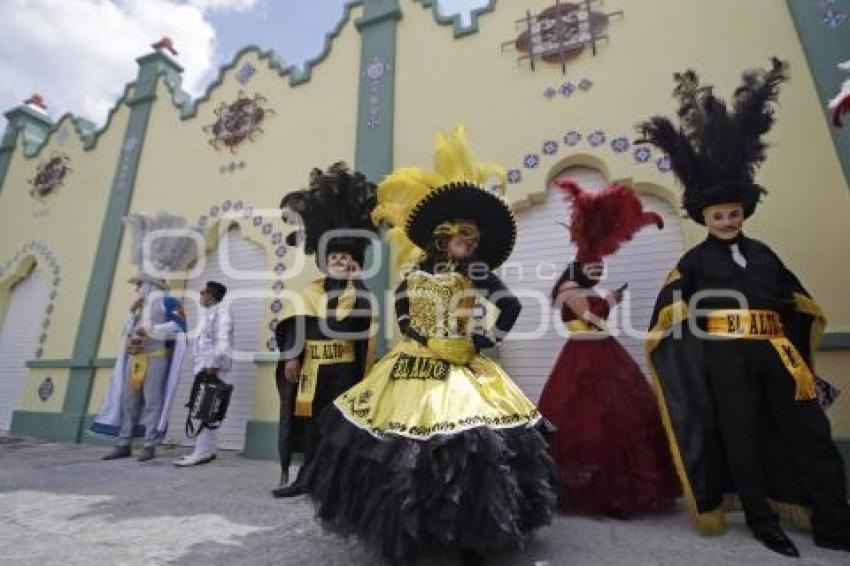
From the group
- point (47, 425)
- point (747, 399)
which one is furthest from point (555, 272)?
point (47, 425)

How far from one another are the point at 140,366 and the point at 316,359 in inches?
129

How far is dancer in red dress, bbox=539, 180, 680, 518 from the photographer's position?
128 inches

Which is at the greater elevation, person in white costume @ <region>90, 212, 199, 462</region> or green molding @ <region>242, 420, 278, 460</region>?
person in white costume @ <region>90, 212, 199, 462</region>

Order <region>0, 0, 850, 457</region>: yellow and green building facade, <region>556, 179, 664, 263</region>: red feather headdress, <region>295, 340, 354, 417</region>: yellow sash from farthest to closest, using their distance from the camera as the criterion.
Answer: <region>0, 0, 850, 457</region>: yellow and green building facade → <region>295, 340, 354, 417</region>: yellow sash → <region>556, 179, 664, 263</region>: red feather headdress

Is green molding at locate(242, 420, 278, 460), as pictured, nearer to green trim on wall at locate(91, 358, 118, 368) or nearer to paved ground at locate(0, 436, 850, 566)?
paved ground at locate(0, 436, 850, 566)

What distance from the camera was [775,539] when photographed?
253cm

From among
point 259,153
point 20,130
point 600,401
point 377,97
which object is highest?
point 20,130

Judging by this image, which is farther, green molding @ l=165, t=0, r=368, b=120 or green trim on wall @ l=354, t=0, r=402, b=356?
green molding @ l=165, t=0, r=368, b=120

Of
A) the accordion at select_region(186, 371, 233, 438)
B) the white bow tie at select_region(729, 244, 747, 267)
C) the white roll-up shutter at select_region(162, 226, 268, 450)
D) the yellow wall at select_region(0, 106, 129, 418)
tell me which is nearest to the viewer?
A: the white bow tie at select_region(729, 244, 747, 267)

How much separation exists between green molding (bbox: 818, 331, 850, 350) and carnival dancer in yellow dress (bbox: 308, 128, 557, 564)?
2.61m

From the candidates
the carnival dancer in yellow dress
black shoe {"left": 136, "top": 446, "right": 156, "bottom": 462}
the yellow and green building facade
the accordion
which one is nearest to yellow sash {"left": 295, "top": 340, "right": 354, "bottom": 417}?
the carnival dancer in yellow dress

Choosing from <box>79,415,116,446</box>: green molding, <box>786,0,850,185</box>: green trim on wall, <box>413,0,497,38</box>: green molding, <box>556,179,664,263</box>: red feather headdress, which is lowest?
<box>79,415,116,446</box>: green molding

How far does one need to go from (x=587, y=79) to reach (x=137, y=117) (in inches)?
306

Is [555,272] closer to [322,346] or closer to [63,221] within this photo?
[322,346]
